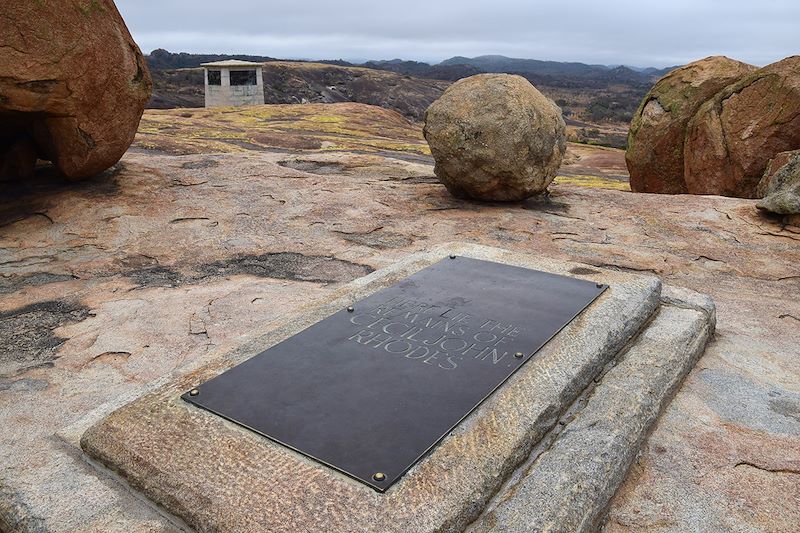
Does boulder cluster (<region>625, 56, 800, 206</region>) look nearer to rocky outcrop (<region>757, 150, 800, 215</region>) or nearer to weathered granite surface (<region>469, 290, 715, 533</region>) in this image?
rocky outcrop (<region>757, 150, 800, 215</region>)

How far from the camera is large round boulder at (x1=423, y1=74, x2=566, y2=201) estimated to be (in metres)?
5.50

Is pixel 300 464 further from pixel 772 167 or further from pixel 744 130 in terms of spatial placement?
pixel 744 130

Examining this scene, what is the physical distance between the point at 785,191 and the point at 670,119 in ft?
10.9

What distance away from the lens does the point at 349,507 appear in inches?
65.5

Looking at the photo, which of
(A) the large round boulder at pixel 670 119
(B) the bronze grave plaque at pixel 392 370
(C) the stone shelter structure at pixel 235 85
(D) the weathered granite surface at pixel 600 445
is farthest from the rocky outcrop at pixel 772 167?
(C) the stone shelter structure at pixel 235 85

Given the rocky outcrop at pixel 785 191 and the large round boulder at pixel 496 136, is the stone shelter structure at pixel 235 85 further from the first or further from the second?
the rocky outcrop at pixel 785 191

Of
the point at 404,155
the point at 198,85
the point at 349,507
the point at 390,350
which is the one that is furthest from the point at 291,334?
the point at 198,85

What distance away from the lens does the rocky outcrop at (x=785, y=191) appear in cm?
522

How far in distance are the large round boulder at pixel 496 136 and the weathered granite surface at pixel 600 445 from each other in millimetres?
2825

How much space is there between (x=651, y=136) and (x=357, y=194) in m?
4.81

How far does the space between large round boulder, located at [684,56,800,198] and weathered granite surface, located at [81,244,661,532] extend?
5750mm

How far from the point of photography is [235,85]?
2331 cm

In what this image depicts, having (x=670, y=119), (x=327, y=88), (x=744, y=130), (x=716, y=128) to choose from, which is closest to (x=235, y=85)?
(x=670, y=119)

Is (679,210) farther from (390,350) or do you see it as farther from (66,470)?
(66,470)
